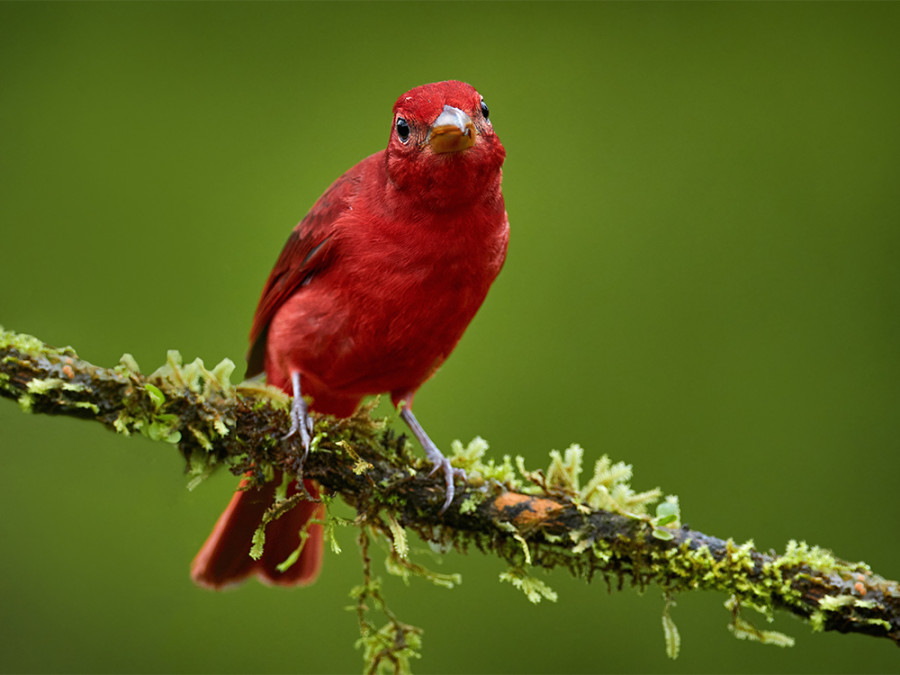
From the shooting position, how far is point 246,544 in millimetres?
3039

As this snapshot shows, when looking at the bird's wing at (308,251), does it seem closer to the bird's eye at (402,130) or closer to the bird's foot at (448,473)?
the bird's eye at (402,130)

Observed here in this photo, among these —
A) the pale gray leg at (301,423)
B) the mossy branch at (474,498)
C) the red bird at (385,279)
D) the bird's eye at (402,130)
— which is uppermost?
the bird's eye at (402,130)

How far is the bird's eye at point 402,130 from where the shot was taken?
2.76 metres

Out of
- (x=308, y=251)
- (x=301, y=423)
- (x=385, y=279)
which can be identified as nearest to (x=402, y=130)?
(x=385, y=279)

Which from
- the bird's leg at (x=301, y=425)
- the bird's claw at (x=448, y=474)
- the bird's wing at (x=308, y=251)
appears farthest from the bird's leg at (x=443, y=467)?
the bird's wing at (x=308, y=251)

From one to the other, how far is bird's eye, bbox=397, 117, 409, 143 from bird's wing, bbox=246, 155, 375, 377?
34cm

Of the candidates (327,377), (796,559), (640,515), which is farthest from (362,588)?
(796,559)

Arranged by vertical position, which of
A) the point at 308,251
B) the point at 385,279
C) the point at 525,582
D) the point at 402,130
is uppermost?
the point at 402,130

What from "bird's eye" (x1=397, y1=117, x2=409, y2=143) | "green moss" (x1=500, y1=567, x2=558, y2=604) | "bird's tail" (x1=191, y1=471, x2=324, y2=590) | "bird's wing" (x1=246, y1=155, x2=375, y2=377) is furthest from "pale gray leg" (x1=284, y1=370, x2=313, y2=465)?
"bird's eye" (x1=397, y1=117, x2=409, y2=143)

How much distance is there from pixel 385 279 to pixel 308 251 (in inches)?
14.6

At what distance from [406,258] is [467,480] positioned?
27.3 inches

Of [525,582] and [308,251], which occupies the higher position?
[308,251]

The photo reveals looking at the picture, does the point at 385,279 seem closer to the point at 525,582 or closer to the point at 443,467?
the point at 443,467

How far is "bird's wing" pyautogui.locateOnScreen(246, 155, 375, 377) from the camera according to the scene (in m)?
3.04
